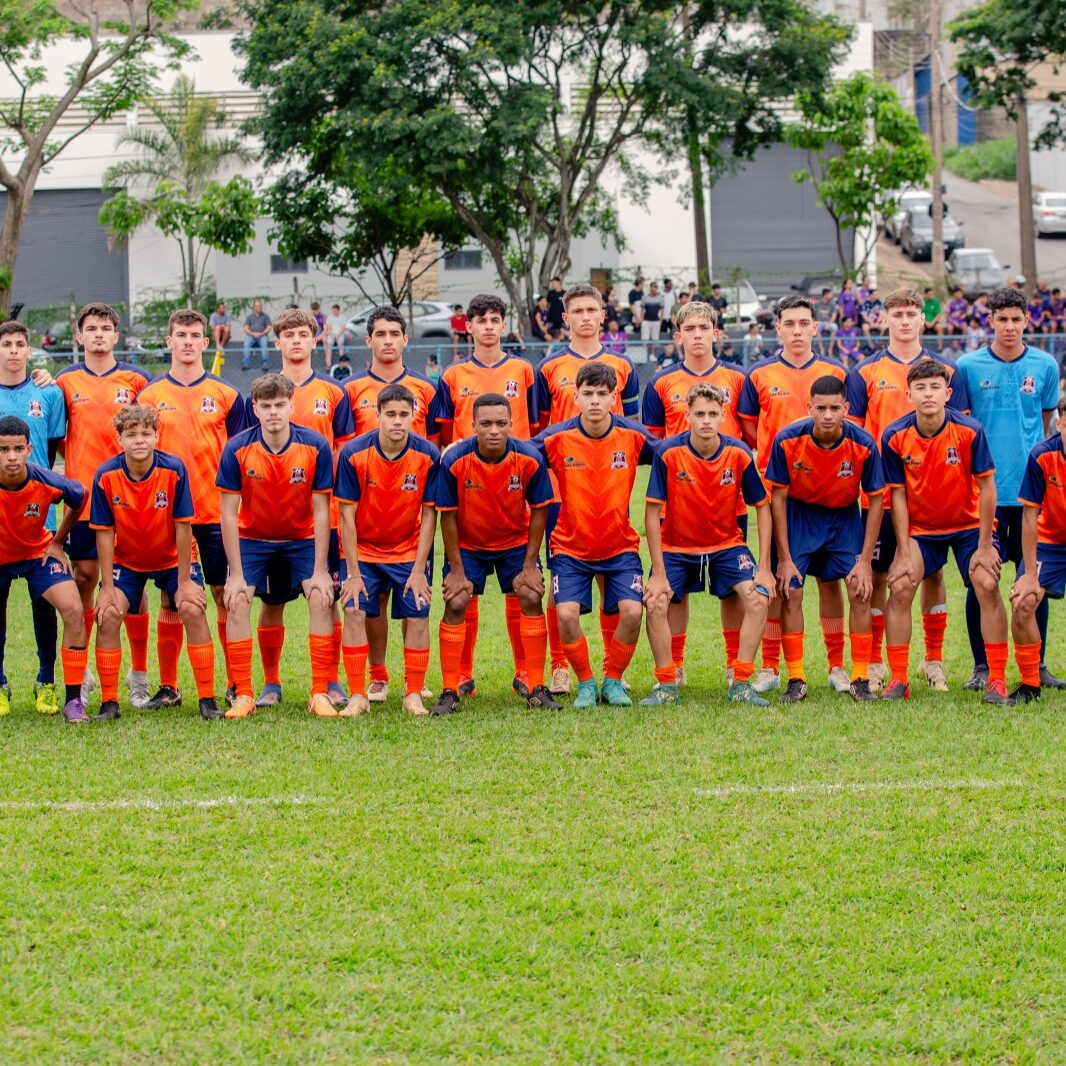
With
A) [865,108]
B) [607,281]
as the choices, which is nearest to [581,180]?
[607,281]

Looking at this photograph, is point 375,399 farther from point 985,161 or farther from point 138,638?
point 985,161

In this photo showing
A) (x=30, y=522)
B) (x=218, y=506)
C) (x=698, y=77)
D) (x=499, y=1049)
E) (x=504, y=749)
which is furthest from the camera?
(x=698, y=77)

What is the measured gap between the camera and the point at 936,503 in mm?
8516

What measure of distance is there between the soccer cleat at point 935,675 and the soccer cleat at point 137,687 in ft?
14.8

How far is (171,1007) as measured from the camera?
4.55 meters

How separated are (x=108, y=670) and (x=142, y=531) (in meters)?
0.76

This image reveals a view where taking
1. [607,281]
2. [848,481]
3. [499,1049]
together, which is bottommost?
[499,1049]

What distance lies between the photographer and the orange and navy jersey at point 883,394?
891 cm

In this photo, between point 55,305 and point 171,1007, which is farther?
point 55,305

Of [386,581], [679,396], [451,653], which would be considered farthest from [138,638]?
[679,396]

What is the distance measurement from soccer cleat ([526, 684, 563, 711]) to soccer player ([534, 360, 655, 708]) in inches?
5.8

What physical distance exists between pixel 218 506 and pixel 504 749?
2444mm

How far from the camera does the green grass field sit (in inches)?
175

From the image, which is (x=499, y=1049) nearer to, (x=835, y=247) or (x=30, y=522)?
(x=30, y=522)
